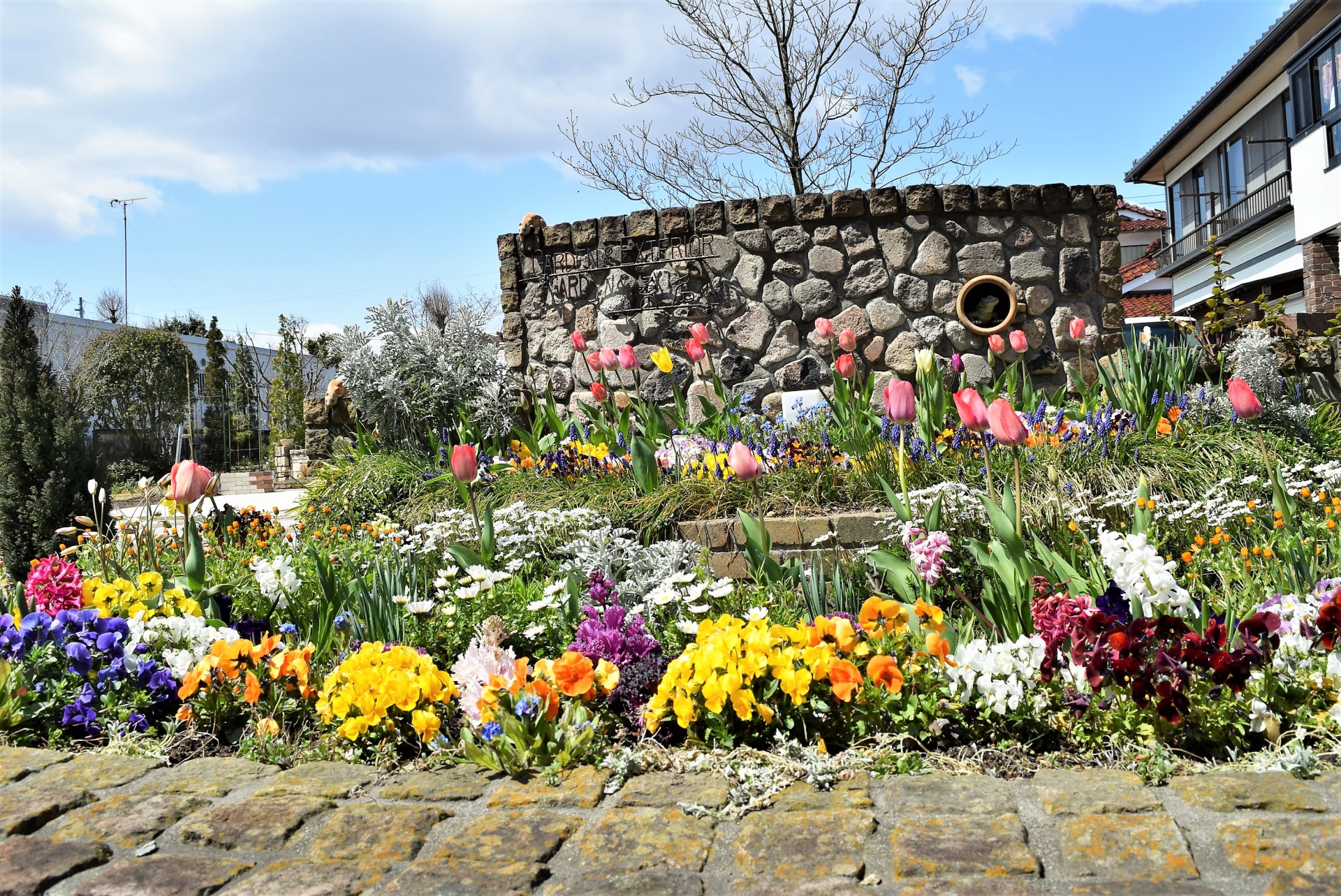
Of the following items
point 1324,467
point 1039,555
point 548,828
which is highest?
point 1324,467

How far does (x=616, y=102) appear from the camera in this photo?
13281 mm

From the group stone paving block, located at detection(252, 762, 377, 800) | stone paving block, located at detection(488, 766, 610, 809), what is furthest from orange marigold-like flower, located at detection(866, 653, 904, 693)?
stone paving block, located at detection(252, 762, 377, 800)

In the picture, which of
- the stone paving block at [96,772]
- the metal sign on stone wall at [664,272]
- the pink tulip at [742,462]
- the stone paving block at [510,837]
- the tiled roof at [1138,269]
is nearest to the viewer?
the stone paving block at [510,837]

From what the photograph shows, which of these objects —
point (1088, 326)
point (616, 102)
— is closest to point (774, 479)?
point (1088, 326)

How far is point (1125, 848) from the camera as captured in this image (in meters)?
1.86

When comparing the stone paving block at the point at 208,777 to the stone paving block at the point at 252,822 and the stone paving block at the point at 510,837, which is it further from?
the stone paving block at the point at 510,837

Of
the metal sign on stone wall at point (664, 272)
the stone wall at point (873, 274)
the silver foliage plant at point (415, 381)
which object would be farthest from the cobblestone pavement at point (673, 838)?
the metal sign on stone wall at point (664, 272)

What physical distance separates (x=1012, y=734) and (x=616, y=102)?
12173 mm

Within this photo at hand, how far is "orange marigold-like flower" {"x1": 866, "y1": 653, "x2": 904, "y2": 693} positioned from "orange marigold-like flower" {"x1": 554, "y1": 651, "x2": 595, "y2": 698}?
728 millimetres

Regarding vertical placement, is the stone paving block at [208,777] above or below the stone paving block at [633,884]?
above

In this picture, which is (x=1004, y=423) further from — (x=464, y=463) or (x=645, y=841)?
(x=464, y=463)

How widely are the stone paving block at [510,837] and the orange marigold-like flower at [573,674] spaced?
1.25 feet

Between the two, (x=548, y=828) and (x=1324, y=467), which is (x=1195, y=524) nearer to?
Result: (x=1324, y=467)

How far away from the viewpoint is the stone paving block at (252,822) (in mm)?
2135
